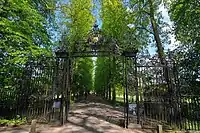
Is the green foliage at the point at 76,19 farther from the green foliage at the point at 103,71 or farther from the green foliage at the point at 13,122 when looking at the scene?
the green foliage at the point at 13,122

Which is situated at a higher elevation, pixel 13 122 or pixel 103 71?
pixel 103 71

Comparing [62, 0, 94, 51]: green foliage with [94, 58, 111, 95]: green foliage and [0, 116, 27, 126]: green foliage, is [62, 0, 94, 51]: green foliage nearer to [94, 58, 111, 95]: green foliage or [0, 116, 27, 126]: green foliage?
[94, 58, 111, 95]: green foliage

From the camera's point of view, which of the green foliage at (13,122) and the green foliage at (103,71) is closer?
the green foliage at (13,122)

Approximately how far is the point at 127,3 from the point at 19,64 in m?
10.5

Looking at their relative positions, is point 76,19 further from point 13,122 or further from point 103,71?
point 13,122

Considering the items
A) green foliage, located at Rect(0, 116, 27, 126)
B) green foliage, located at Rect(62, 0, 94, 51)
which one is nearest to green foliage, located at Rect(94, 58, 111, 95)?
green foliage, located at Rect(62, 0, 94, 51)

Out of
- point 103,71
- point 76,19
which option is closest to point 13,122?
point 76,19

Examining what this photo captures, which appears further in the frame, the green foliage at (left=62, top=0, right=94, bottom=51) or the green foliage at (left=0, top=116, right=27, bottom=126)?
the green foliage at (left=62, top=0, right=94, bottom=51)

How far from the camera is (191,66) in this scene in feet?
Result: 45.9

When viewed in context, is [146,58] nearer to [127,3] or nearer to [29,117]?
[29,117]

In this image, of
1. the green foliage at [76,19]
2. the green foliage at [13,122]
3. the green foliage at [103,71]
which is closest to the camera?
the green foliage at [13,122]

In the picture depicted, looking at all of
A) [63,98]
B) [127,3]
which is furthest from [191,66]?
[63,98]

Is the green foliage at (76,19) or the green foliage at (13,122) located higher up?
the green foliage at (76,19)

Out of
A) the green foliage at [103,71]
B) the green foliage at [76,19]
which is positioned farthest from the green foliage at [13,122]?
the green foliage at [103,71]
